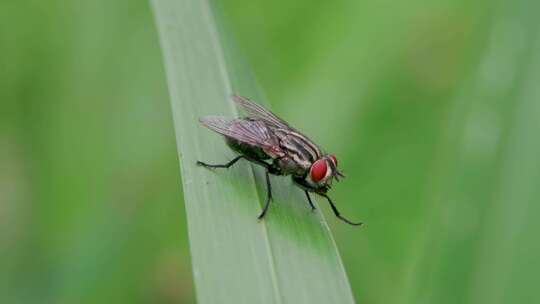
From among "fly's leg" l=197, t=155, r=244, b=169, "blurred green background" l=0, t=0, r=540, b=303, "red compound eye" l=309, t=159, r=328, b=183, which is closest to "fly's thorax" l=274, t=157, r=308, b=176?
"red compound eye" l=309, t=159, r=328, b=183

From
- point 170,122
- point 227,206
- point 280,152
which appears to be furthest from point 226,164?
point 170,122

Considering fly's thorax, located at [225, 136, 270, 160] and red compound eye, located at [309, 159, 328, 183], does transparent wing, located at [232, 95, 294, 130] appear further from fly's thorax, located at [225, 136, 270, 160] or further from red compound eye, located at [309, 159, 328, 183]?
red compound eye, located at [309, 159, 328, 183]

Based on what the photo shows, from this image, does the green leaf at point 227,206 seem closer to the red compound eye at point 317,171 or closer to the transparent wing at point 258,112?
the transparent wing at point 258,112

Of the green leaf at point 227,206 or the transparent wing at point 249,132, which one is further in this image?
the transparent wing at point 249,132

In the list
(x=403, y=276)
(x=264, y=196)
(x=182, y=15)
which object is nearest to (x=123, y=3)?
(x=182, y=15)

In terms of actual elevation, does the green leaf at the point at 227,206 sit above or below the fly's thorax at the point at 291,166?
above

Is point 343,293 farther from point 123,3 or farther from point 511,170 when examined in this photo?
point 123,3

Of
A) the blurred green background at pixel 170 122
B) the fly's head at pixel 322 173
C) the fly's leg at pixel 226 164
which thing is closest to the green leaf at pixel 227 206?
the fly's leg at pixel 226 164

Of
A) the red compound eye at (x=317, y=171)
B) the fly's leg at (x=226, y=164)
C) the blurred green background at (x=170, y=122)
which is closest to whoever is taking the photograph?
the fly's leg at (x=226, y=164)
